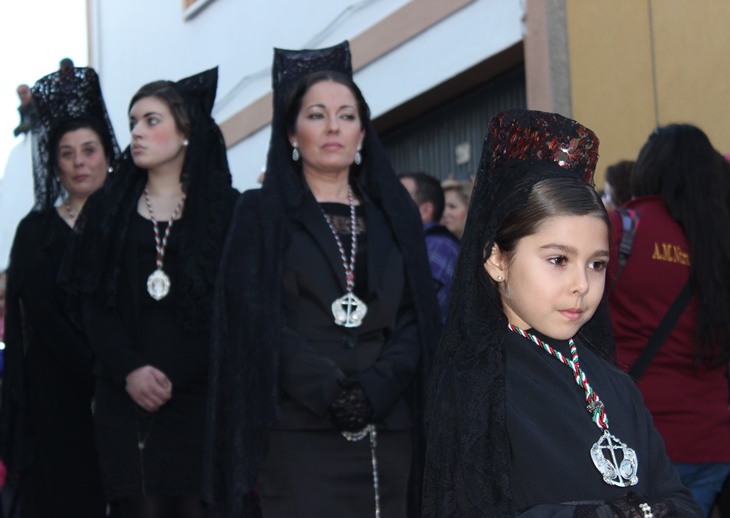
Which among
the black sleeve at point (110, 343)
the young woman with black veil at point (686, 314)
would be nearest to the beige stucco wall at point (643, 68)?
the young woman with black veil at point (686, 314)

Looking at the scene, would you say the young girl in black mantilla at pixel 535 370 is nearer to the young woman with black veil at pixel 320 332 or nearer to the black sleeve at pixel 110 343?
the young woman with black veil at pixel 320 332

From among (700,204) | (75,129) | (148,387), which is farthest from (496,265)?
(75,129)

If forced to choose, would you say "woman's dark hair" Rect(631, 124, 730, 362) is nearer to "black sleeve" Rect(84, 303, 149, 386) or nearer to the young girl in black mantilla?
the young girl in black mantilla

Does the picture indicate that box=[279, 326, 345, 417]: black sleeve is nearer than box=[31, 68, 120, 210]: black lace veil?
Yes

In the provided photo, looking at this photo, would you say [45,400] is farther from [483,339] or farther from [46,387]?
[483,339]

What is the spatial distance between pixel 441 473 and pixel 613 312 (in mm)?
1948

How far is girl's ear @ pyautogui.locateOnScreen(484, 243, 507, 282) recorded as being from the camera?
2.58 m

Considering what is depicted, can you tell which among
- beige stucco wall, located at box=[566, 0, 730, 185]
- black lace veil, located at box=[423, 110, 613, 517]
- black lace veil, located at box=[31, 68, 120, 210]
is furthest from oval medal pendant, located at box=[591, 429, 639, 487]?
beige stucco wall, located at box=[566, 0, 730, 185]

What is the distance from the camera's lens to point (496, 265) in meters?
2.59

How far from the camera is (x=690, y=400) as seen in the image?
4.05 m

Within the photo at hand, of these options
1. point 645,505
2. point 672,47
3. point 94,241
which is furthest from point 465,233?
point 672,47

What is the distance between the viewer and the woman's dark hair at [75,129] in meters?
5.33

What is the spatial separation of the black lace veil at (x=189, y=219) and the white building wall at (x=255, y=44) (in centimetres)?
316

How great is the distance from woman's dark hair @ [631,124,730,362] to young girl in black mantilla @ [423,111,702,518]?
59.9 inches
